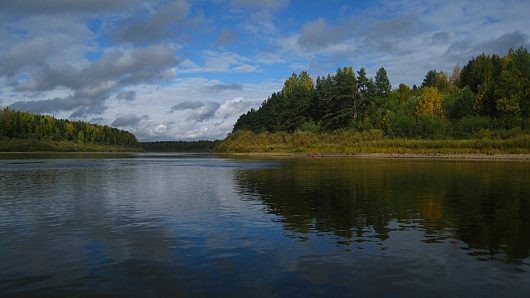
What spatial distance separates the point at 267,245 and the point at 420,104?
127 metres

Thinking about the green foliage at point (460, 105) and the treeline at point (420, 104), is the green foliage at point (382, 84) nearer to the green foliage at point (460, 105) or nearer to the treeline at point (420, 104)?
the treeline at point (420, 104)

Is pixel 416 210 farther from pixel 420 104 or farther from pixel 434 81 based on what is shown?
pixel 434 81

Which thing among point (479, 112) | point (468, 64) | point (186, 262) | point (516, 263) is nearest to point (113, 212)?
point (186, 262)

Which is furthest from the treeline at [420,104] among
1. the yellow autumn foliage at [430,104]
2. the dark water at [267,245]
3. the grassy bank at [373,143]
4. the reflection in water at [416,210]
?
the dark water at [267,245]

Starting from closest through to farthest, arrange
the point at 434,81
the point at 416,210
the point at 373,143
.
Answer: the point at 416,210 → the point at 373,143 → the point at 434,81

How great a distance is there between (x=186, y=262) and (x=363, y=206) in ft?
48.1

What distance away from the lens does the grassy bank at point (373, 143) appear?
318ft

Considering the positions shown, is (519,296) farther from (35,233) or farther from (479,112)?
(479,112)

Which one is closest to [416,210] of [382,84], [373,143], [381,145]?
[381,145]

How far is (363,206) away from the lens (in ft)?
86.0

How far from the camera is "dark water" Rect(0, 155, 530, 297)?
39.9ft

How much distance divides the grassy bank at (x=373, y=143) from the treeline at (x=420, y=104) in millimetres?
5482

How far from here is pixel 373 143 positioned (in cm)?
12125

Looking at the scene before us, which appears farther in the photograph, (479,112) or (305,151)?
(305,151)
